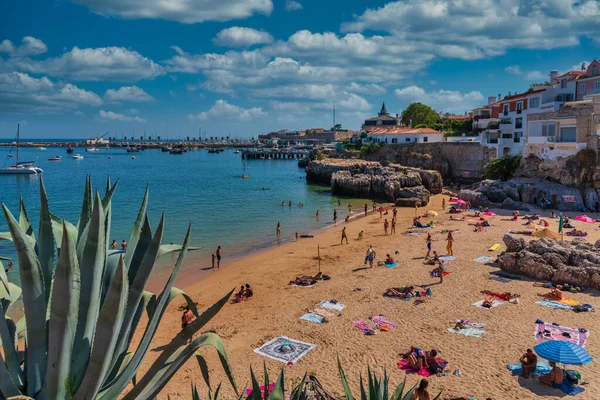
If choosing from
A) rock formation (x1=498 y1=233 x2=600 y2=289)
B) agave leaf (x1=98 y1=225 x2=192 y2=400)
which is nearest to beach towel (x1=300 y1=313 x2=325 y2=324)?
rock formation (x1=498 y1=233 x2=600 y2=289)

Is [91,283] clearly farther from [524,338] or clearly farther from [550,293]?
[550,293]

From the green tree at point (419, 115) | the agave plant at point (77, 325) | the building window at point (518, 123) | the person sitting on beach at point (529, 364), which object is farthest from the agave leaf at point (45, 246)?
the green tree at point (419, 115)

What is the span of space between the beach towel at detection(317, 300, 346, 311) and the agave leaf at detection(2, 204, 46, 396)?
40.7ft

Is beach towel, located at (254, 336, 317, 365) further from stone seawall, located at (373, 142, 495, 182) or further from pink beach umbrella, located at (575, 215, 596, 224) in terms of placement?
stone seawall, located at (373, 142, 495, 182)

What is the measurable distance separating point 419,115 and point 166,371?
85553 mm

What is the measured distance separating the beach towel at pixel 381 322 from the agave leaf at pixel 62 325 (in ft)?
37.5

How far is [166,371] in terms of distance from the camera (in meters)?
3.84

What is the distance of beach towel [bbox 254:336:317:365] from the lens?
1187cm

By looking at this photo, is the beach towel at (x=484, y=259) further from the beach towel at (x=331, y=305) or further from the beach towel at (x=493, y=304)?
the beach towel at (x=331, y=305)

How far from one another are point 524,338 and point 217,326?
916 centimetres

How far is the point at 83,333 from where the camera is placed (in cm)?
351

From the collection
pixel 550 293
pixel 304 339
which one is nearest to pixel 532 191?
pixel 550 293

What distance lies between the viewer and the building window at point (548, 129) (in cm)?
3609

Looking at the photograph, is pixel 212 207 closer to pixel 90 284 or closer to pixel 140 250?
pixel 140 250
